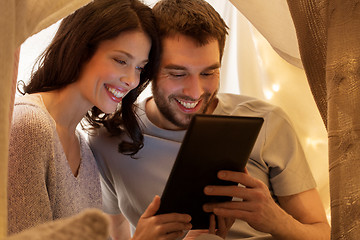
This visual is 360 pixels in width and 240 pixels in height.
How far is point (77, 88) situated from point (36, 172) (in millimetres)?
271

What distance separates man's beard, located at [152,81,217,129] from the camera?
53.4 inches

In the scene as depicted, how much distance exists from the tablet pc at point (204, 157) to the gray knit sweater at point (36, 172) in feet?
0.84

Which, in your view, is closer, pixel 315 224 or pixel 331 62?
pixel 331 62

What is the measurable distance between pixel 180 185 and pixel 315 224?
0.50 meters

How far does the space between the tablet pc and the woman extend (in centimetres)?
4

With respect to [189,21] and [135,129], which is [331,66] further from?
[135,129]

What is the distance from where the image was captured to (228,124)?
0.95 metres

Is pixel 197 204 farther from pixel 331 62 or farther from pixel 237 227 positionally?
pixel 331 62

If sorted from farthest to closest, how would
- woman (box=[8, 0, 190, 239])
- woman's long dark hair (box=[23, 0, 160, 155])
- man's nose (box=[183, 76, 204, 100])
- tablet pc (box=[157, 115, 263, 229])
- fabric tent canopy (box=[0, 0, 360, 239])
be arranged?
man's nose (box=[183, 76, 204, 100]), woman's long dark hair (box=[23, 0, 160, 155]), woman (box=[8, 0, 190, 239]), tablet pc (box=[157, 115, 263, 229]), fabric tent canopy (box=[0, 0, 360, 239])

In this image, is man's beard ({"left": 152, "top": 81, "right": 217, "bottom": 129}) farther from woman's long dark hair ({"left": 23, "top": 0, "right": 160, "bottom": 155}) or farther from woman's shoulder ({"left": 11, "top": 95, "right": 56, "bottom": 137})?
woman's shoulder ({"left": 11, "top": 95, "right": 56, "bottom": 137})

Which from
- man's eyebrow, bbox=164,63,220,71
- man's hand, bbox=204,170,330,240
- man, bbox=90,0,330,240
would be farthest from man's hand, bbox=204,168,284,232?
man's eyebrow, bbox=164,63,220,71

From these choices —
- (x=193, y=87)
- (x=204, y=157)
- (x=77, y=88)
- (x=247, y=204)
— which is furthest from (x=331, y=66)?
(x=77, y=88)

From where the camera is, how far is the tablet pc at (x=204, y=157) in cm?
94

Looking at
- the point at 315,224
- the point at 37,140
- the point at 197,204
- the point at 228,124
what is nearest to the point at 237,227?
the point at 315,224
